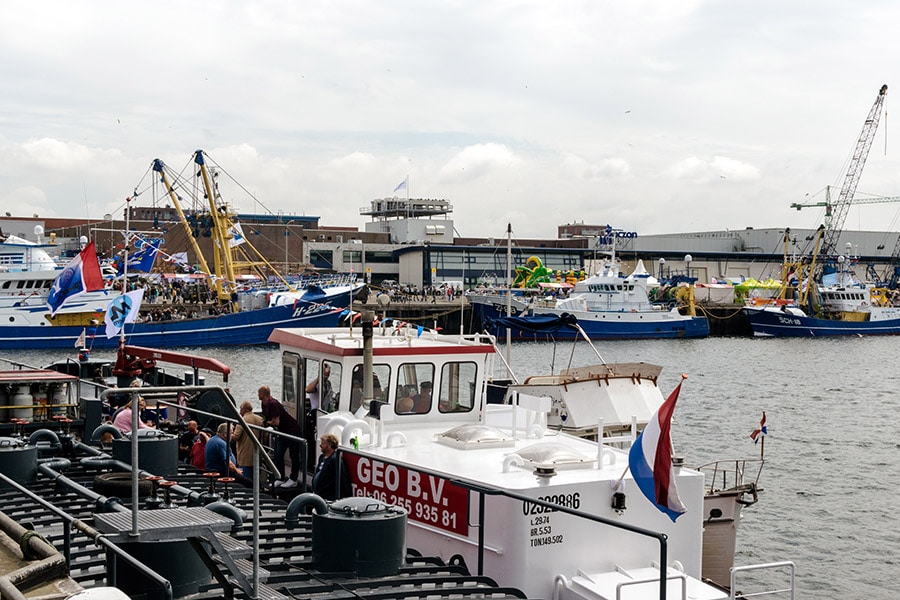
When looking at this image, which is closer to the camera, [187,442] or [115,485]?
[115,485]

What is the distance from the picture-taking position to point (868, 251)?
151500 millimetres

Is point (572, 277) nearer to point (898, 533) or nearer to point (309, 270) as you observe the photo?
point (309, 270)

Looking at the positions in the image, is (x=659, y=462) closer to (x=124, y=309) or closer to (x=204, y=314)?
(x=124, y=309)

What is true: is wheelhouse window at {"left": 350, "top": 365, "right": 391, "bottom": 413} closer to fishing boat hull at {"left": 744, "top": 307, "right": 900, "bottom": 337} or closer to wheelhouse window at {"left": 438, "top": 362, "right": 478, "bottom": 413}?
wheelhouse window at {"left": 438, "top": 362, "right": 478, "bottom": 413}

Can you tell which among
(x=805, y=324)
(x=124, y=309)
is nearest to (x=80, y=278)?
(x=124, y=309)

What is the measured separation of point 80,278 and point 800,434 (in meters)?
26.2

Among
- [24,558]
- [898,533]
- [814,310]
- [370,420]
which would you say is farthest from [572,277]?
[24,558]

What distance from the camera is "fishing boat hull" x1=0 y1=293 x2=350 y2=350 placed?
71.0 m

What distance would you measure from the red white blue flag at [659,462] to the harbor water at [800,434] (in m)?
2.20

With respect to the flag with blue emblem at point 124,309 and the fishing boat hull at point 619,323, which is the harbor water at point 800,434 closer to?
the fishing boat hull at point 619,323

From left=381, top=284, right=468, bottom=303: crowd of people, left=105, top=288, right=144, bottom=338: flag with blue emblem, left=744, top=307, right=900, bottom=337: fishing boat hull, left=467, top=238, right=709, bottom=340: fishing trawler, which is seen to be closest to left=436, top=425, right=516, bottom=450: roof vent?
left=105, top=288, right=144, bottom=338: flag with blue emblem

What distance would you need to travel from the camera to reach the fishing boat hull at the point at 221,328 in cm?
7100

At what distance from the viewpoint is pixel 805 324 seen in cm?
9712

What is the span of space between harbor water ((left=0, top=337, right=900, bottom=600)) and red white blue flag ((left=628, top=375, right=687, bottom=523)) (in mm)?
2199
